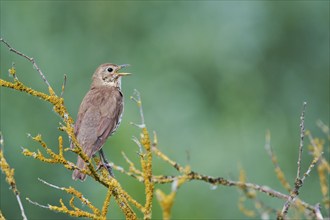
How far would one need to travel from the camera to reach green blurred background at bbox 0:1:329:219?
25.1 meters

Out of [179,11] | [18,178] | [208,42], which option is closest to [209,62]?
[208,42]

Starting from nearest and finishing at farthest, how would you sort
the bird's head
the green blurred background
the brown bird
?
the brown bird → the bird's head → the green blurred background

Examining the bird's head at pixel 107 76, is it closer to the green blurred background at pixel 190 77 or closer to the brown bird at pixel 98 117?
the brown bird at pixel 98 117

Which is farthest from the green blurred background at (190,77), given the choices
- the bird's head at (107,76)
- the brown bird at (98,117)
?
the brown bird at (98,117)

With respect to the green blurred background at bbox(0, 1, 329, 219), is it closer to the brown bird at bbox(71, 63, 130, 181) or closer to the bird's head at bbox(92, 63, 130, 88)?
the bird's head at bbox(92, 63, 130, 88)

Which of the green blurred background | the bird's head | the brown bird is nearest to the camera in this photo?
the brown bird

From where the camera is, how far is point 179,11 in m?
46.3

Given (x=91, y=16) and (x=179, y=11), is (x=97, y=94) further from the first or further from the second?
(x=179, y=11)

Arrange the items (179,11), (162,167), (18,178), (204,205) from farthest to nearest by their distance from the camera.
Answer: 1. (179,11)
2. (18,178)
3. (204,205)
4. (162,167)

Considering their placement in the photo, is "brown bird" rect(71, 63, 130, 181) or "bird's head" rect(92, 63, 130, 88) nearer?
"brown bird" rect(71, 63, 130, 181)

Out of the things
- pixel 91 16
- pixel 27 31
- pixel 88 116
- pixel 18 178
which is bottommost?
pixel 88 116

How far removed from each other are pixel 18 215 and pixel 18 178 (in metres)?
2.59

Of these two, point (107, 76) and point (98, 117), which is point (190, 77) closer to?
point (107, 76)

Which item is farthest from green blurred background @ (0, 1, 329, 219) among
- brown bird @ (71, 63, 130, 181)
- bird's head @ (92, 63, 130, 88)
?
brown bird @ (71, 63, 130, 181)
